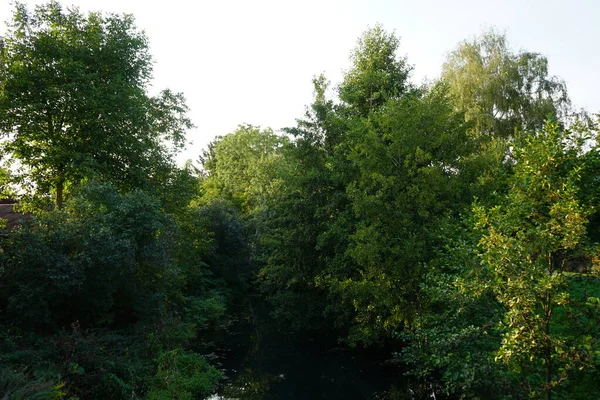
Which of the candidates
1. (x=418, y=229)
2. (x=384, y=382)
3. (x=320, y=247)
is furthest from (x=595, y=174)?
(x=320, y=247)

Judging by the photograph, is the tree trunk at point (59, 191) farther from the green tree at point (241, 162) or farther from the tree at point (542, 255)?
the green tree at point (241, 162)

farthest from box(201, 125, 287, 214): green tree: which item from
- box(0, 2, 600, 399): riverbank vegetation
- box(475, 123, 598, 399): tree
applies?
box(475, 123, 598, 399): tree

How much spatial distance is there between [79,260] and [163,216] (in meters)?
5.58

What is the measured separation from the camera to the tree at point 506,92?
1110 inches

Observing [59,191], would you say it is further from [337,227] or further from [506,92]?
[506,92]

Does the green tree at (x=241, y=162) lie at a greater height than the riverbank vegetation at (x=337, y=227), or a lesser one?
greater

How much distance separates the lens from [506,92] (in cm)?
2873

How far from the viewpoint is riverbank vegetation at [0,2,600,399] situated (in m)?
9.12

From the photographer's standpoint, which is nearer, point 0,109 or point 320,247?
point 0,109

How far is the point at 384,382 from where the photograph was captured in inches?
691

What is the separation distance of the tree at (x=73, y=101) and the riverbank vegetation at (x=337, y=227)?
0.33 feet

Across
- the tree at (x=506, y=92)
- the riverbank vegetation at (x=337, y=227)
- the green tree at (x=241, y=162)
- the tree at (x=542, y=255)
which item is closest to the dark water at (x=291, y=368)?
the riverbank vegetation at (x=337, y=227)

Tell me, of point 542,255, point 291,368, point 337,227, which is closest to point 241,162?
point 337,227

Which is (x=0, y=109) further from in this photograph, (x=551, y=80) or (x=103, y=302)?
(x=551, y=80)
